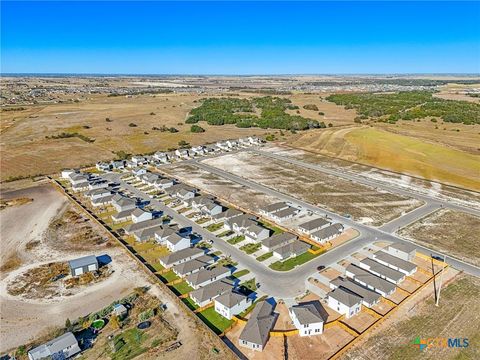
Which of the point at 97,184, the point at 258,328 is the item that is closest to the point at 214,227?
the point at 258,328

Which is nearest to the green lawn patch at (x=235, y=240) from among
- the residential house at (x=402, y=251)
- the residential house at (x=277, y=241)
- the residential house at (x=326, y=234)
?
the residential house at (x=277, y=241)

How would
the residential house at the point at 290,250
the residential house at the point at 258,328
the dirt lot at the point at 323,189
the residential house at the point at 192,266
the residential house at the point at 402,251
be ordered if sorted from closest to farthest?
1. the residential house at the point at 258,328
2. the residential house at the point at 192,266
3. the residential house at the point at 402,251
4. the residential house at the point at 290,250
5. the dirt lot at the point at 323,189

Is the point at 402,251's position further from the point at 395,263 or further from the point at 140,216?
the point at 140,216

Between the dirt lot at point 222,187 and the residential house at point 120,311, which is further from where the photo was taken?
the dirt lot at point 222,187

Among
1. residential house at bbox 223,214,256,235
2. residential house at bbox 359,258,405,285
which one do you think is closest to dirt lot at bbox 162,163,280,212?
residential house at bbox 223,214,256,235

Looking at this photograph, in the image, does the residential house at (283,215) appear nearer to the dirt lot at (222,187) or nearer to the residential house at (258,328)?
the dirt lot at (222,187)

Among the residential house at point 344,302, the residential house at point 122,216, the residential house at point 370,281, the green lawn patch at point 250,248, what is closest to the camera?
the residential house at point 344,302
